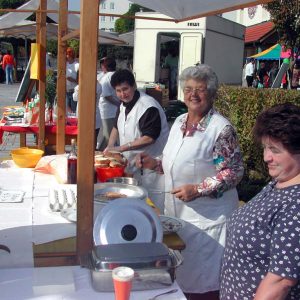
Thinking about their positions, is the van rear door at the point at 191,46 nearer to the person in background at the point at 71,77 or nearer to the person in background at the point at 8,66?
the person in background at the point at 71,77

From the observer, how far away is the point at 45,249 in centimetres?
197

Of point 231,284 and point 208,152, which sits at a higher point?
point 208,152

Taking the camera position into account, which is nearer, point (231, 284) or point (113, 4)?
point (231, 284)

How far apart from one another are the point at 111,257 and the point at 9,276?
429 millimetres

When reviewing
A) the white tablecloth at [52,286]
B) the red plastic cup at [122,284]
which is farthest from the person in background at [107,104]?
the red plastic cup at [122,284]

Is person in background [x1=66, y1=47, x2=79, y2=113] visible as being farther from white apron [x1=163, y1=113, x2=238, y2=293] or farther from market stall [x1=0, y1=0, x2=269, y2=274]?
market stall [x1=0, y1=0, x2=269, y2=274]

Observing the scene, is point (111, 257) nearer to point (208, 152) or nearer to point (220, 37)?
point (208, 152)

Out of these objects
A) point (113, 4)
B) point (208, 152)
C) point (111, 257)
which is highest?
point (113, 4)

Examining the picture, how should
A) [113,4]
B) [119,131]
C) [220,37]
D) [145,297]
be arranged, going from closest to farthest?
1. [145,297]
2. [119,131]
3. [220,37]
4. [113,4]

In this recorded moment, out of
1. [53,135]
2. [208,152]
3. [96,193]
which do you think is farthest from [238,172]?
[53,135]

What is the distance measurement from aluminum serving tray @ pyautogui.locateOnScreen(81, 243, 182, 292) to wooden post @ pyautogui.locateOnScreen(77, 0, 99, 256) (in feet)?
0.57

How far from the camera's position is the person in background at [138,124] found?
142 inches

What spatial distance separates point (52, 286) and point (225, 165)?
130 centimetres

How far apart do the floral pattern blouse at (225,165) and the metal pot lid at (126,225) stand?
761mm
